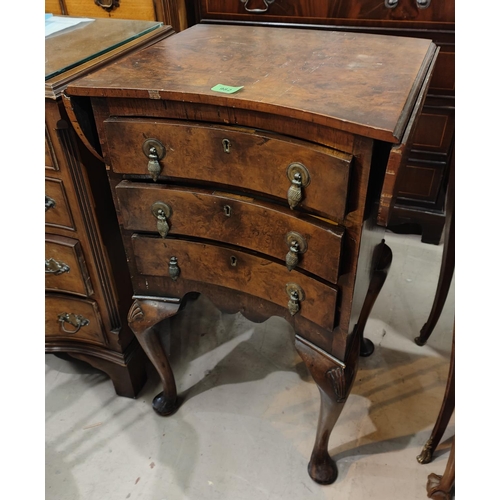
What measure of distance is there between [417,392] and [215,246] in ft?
2.71

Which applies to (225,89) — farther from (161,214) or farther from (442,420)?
(442,420)

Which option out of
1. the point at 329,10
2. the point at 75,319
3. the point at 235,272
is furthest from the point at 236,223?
the point at 329,10

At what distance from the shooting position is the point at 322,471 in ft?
3.85

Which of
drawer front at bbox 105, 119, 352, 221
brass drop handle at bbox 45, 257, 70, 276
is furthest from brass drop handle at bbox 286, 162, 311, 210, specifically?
brass drop handle at bbox 45, 257, 70, 276

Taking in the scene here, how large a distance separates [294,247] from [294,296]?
0.12 m

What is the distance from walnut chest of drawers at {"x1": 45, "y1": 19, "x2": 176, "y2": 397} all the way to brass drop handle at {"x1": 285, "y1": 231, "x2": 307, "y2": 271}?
46 centimetres

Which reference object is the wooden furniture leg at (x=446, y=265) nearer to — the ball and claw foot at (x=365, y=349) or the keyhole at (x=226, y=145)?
the ball and claw foot at (x=365, y=349)

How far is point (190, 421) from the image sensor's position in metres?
1.34

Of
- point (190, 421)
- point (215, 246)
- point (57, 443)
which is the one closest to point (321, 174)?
point (215, 246)

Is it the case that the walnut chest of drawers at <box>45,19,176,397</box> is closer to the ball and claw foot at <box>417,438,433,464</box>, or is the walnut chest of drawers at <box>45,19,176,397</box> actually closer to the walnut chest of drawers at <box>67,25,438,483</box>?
the walnut chest of drawers at <box>67,25,438,483</box>

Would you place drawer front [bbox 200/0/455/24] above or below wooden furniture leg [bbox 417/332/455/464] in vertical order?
above

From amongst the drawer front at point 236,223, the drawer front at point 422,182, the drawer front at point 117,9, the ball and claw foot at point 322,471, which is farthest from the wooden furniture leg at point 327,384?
the drawer front at point 117,9

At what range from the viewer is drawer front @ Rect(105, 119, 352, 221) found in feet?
2.48
